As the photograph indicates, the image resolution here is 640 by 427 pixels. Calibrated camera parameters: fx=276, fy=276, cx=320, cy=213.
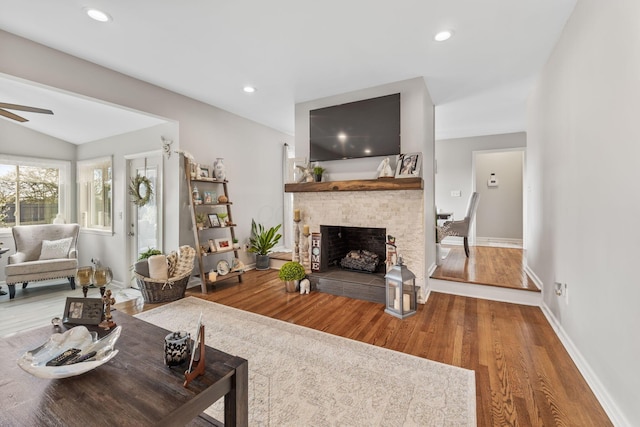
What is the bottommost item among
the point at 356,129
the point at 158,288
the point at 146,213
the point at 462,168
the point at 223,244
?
the point at 158,288

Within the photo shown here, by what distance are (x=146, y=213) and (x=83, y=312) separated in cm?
310

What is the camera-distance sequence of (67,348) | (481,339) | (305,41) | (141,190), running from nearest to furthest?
(67,348) < (481,339) < (305,41) < (141,190)

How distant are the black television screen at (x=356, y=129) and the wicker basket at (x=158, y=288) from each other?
2.45 meters

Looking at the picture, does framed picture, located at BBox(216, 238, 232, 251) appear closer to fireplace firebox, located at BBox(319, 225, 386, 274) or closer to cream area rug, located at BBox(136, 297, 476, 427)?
fireplace firebox, located at BBox(319, 225, 386, 274)

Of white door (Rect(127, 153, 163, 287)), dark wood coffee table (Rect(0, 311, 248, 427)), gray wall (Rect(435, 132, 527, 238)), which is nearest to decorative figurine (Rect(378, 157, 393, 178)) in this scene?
dark wood coffee table (Rect(0, 311, 248, 427))

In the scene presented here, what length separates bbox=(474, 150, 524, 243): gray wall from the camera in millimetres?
6402

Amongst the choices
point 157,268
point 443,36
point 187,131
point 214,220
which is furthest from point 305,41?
point 157,268

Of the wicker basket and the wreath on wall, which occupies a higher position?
the wreath on wall

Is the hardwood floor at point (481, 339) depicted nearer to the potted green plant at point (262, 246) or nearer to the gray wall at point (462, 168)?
the potted green plant at point (262, 246)

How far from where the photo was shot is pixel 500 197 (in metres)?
6.56

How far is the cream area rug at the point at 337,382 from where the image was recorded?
154cm

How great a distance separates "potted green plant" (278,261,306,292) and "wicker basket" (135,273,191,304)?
50.7 inches

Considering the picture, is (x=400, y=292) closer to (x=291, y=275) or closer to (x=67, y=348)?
(x=291, y=275)

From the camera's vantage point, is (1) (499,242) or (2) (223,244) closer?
(2) (223,244)
